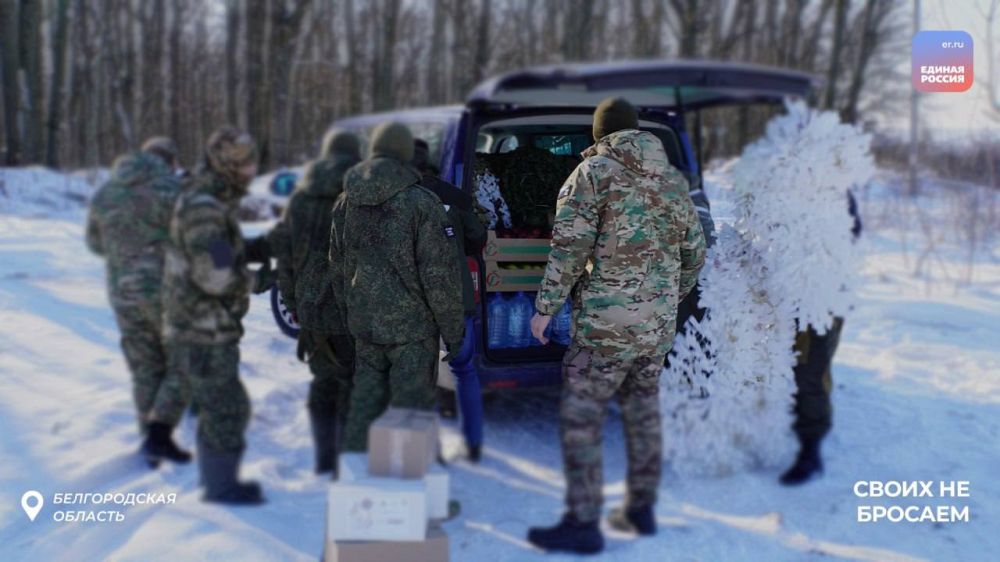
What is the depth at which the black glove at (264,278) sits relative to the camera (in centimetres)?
239

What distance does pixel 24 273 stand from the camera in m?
2.71

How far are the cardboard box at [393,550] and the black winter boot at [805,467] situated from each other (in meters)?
1.59

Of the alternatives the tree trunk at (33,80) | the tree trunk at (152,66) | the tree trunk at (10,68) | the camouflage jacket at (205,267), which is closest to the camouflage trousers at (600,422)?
the camouflage jacket at (205,267)

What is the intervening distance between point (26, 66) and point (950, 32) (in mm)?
3610

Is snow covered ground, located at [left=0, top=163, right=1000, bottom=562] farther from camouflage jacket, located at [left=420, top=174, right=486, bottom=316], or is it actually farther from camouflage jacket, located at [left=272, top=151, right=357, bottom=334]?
camouflage jacket, located at [left=420, top=174, right=486, bottom=316]

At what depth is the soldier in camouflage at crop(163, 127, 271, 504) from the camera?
218 cm

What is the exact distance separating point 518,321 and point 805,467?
140cm

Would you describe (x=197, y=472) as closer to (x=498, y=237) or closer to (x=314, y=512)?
(x=314, y=512)

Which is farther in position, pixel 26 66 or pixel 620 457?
pixel 620 457

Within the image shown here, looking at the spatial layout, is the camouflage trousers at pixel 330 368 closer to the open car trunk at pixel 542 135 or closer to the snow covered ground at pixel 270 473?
the snow covered ground at pixel 270 473

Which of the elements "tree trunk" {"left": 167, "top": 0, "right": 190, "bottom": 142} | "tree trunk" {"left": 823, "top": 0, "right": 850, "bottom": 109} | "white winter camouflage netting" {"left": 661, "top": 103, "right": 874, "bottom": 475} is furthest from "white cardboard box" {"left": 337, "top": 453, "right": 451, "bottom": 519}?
"tree trunk" {"left": 823, "top": 0, "right": 850, "bottom": 109}

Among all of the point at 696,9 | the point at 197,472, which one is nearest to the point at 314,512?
the point at 197,472

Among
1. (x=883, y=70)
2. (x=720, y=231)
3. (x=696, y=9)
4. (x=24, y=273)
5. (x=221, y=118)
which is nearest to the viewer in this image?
(x=221, y=118)

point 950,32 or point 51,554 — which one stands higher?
point 950,32
